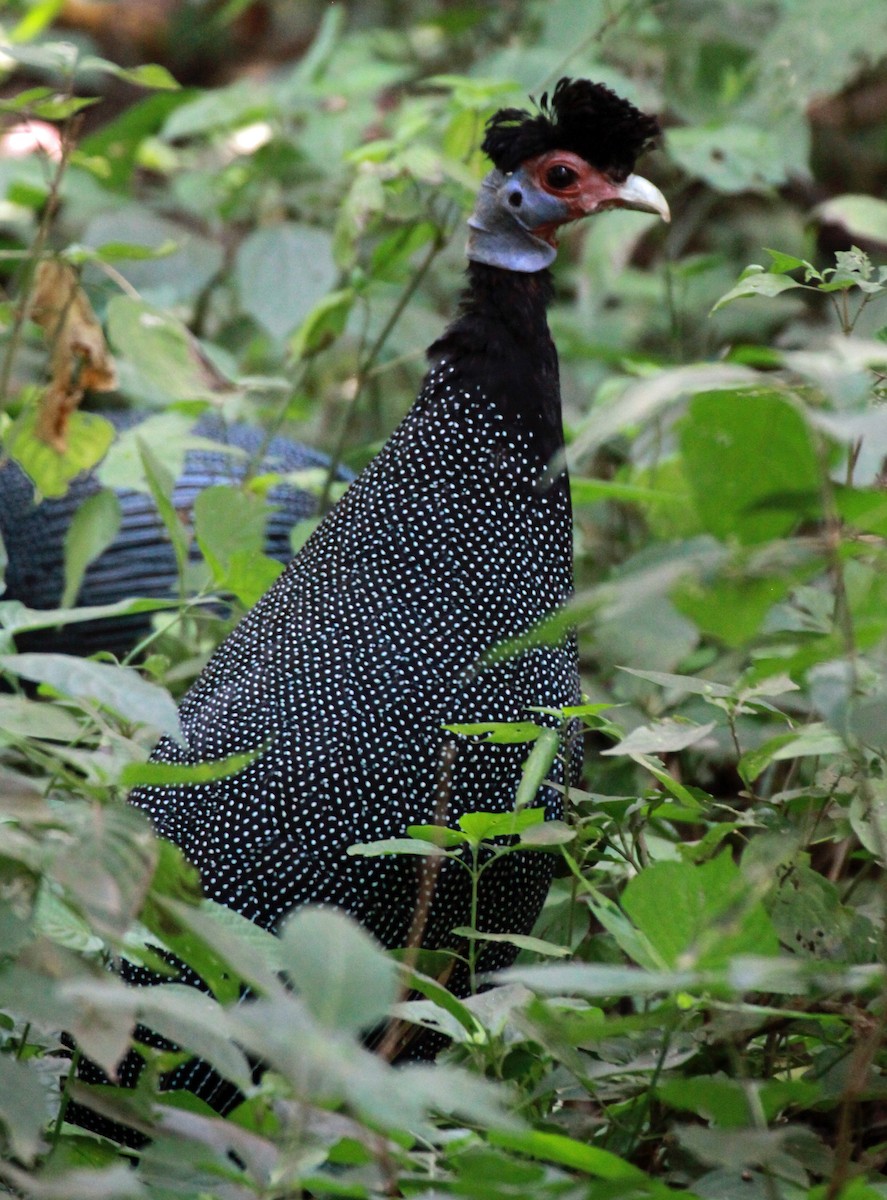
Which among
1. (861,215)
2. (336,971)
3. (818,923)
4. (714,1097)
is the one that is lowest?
(818,923)

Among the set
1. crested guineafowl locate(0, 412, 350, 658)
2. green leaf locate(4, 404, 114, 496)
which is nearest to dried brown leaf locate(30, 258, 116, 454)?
green leaf locate(4, 404, 114, 496)

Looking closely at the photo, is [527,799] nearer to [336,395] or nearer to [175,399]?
[175,399]

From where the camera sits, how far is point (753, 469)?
84 centimetres

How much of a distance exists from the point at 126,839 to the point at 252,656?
693 millimetres

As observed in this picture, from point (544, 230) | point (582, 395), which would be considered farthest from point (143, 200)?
point (544, 230)

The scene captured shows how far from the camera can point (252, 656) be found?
1.59m

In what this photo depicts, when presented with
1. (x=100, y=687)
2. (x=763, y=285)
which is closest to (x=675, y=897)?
(x=100, y=687)

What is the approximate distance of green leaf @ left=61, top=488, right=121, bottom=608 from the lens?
67.4 inches

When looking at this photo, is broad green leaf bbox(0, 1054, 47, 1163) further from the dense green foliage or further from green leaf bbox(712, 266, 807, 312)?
green leaf bbox(712, 266, 807, 312)

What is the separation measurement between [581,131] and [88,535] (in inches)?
28.0

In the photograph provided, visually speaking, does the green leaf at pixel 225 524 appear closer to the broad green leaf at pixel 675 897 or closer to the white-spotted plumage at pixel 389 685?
the white-spotted plumage at pixel 389 685

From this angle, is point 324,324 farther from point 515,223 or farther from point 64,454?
point 515,223

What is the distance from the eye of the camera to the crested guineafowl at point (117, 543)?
238cm

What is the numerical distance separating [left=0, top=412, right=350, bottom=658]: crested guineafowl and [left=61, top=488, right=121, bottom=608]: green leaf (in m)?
0.57
